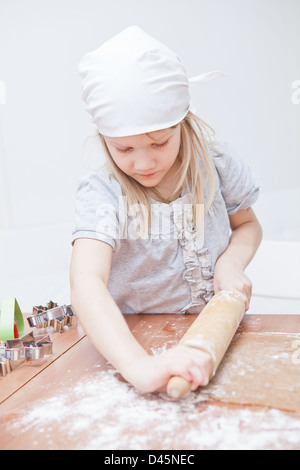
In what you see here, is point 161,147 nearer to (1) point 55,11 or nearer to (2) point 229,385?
(2) point 229,385

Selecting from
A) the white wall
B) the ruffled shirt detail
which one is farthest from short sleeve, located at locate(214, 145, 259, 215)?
the white wall

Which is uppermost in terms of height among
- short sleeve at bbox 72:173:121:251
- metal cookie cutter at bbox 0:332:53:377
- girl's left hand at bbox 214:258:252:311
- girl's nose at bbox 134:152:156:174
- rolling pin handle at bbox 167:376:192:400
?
girl's nose at bbox 134:152:156:174

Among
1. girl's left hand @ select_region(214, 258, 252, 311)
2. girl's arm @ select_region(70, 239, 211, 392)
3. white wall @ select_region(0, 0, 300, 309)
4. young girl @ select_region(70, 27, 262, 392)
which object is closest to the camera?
girl's arm @ select_region(70, 239, 211, 392)

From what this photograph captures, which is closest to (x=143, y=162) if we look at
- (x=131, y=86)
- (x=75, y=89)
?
(x=131, y=86)

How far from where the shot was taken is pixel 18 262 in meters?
3.55

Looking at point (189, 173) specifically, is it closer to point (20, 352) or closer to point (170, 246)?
point (170, 246)

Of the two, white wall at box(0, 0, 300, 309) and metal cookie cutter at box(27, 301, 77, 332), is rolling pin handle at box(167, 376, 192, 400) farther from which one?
white wall at box(0, 0, 300, 309)

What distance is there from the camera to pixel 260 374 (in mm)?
770

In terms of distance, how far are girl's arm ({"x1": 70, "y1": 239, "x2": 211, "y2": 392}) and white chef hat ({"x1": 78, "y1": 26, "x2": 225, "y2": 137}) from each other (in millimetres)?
219

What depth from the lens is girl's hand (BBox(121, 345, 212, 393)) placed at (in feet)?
2.30

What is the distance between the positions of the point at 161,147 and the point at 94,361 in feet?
1.24

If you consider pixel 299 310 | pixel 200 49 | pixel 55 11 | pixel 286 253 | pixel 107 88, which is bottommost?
pixel 299 310

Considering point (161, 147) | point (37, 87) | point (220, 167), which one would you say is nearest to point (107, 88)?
point (161, 147)

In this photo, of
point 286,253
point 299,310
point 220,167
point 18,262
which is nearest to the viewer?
point 220,167
